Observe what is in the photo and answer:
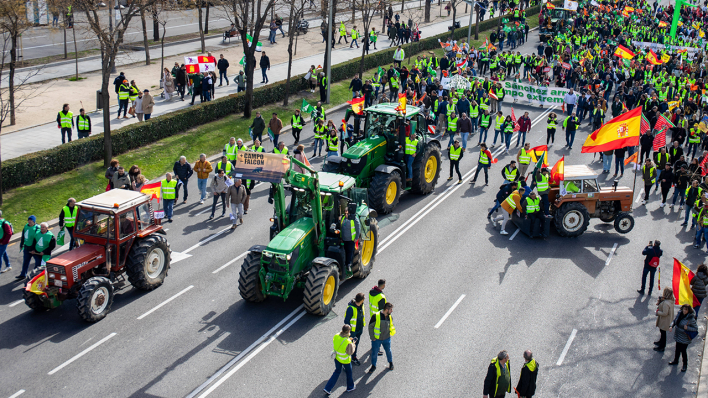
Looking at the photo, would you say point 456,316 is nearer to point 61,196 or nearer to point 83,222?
point 83,222

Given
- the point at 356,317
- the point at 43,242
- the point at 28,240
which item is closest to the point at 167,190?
the point at 43,242

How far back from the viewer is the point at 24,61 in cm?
3591

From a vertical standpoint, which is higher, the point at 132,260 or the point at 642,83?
the point at 642,83

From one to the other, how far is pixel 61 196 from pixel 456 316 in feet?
44.2

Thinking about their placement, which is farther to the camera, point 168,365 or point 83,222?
point 83,222

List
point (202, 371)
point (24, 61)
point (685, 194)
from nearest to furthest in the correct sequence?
point (202, 371), point (685, 194), point (24, 61)

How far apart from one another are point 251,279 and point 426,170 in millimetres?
9332

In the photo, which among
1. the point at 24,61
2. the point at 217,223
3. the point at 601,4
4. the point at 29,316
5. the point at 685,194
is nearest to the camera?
the point at 29,316

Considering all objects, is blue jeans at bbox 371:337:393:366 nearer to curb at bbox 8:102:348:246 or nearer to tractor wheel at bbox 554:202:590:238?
tractor wheel at bbox 554:202:590:238

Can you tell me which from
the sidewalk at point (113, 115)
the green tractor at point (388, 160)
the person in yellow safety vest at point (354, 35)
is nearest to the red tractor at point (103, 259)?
the green tractor at point (388, 160)

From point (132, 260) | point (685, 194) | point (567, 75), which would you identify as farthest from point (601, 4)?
point (132, 260)

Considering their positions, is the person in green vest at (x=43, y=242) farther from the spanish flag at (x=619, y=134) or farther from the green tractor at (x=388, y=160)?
the spanish flag at (x=619, y=134)

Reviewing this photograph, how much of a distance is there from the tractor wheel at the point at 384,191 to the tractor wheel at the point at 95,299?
8.21 m

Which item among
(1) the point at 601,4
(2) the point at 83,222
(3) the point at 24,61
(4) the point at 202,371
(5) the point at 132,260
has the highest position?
(1) the point at 601,4
